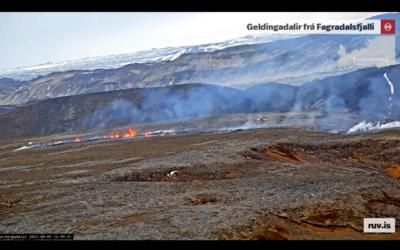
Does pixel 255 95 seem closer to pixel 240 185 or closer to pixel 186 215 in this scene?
pixel 240 185

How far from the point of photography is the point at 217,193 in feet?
52.5

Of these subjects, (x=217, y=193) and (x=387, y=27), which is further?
(x=217, y=193)

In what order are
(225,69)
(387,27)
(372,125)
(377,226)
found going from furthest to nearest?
1. (225,69)
2. (372,125)
3. (387,27)
4. (377,226)

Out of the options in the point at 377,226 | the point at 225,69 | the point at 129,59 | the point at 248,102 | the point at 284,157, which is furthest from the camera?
the point at 129,59

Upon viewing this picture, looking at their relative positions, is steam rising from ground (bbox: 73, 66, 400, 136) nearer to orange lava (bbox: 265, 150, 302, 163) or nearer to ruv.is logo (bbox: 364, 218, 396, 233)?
orange lava (bbox: 265, 150, 302, 163)

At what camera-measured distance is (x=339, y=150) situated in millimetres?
26000

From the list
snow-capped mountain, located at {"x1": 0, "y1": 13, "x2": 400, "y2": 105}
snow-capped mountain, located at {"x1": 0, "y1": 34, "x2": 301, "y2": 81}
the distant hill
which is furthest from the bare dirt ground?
snow-capped mountain, located at {"x1": 0, "y1": 34, "x2": 301, "y2": 81}

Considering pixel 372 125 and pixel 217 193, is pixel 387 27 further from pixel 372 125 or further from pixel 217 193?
pixel 372 125

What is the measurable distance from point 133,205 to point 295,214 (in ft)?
20.2

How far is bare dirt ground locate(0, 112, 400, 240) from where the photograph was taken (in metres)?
12.0

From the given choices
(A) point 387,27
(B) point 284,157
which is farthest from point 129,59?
(A) point 387,27

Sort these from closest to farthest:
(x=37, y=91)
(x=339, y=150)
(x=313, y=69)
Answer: (x=339, y=150), (x=313, y=69), (x=37, y=91)

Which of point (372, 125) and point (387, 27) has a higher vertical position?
point (387, 27)
